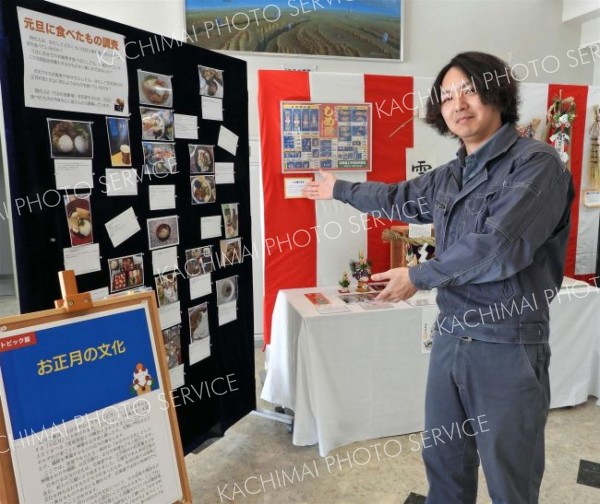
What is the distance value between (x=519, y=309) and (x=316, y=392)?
1.15 m

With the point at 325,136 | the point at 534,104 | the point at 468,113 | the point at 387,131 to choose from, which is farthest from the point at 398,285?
the point at 534,104

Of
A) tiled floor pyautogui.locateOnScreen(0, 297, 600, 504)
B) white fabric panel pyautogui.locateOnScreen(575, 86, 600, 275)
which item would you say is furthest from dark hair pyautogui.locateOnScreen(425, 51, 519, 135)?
white fabric panel pyautogui.locateOnScreen(575, 86, 600, 275)

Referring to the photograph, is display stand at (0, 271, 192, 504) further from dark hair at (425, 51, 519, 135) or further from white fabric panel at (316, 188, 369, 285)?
white fabric panel at (316, 188, 369, 285)

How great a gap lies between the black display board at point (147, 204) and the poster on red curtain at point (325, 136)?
1.10ft

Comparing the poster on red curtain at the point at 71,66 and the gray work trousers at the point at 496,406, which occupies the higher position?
the poster on red curtain at the point at 71,66

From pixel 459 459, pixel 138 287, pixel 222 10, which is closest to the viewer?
pixel 459 459

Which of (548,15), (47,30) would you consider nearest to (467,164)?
(47,30)

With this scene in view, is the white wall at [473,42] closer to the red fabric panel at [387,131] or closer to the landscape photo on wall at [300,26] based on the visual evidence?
the landscape photo on wall at [300,26]

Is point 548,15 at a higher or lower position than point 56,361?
higher

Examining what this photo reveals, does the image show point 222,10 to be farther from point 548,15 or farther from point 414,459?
point 414,459

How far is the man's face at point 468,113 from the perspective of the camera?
127 centimetres

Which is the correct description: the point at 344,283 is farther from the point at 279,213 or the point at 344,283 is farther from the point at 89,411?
the point at 89,411

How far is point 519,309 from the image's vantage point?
1207 millimetres

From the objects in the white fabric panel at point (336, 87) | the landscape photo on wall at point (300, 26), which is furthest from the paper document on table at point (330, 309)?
the landscape photo on wall at point (300, 26)
